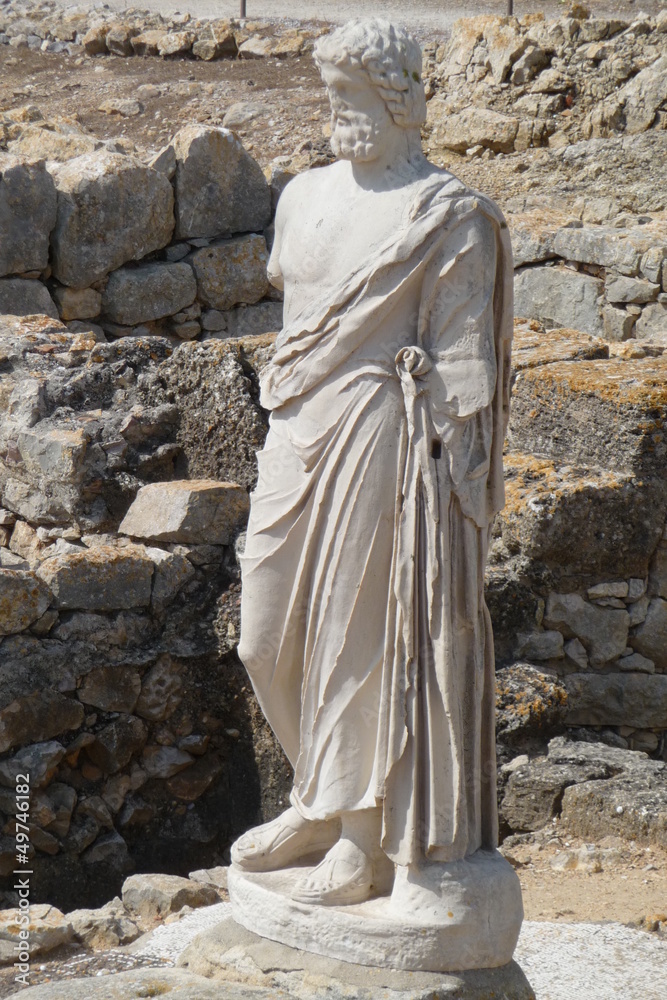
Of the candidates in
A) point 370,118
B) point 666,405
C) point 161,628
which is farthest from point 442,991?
point 666,405

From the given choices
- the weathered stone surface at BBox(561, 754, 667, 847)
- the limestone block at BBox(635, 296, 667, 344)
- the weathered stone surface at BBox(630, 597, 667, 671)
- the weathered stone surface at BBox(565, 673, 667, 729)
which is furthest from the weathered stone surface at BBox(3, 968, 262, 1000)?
the limestone block at BBox(635, 296, 667, 344)

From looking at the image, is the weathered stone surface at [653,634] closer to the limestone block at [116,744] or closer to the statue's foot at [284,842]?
the limestone block at [116,744]

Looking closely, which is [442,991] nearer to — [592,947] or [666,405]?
[592,947]

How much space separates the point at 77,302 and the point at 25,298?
408 millimetres

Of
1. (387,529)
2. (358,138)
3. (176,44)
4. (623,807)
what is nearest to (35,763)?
(623,807)

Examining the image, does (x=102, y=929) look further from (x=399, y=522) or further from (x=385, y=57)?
(x=385, y=57)

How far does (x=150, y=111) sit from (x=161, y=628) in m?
13.1

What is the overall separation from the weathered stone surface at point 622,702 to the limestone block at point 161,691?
72.9 inches

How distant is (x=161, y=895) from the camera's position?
446 cm

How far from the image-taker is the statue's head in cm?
309

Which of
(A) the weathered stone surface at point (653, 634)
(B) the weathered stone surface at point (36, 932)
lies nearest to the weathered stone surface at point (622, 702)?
(A) the weathered stone surface at point (653, 634)

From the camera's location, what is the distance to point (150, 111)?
683 inches

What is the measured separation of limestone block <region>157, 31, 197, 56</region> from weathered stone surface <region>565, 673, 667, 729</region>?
15777 millimetres

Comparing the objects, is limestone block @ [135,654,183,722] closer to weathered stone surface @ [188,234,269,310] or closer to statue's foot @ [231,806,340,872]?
statue's foot @ [231,806,340,872]
